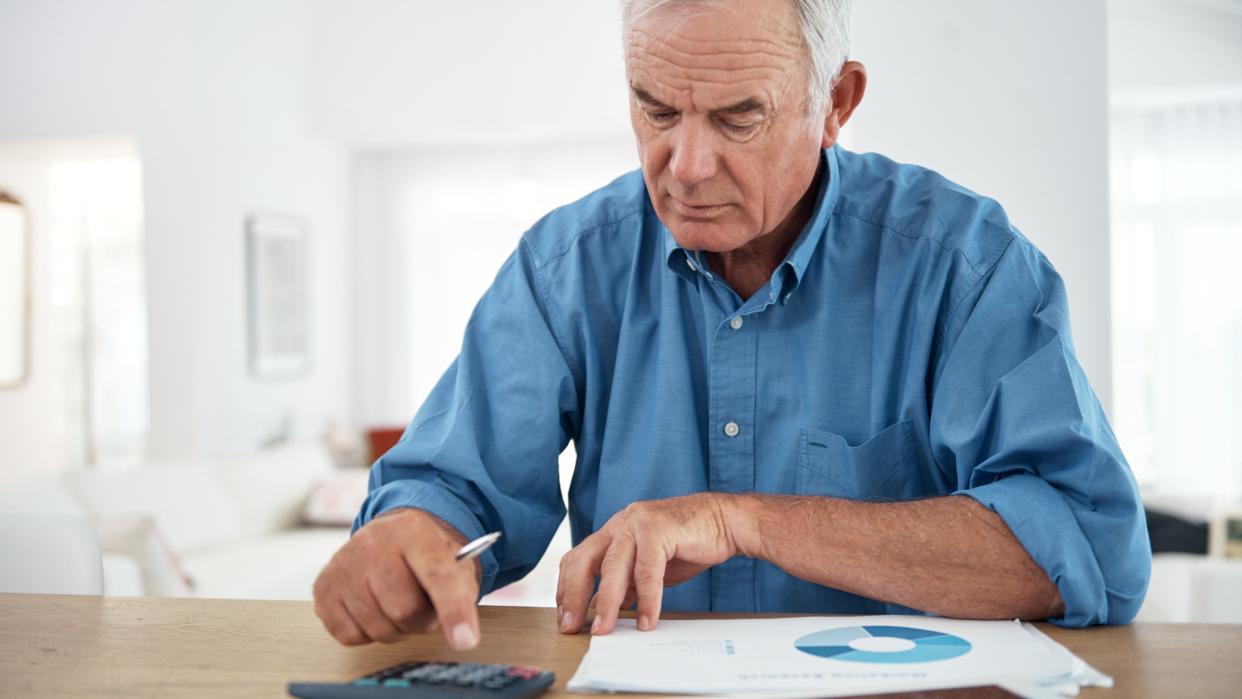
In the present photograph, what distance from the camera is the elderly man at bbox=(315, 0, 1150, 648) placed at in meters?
1.03

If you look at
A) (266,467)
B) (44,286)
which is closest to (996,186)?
(266,467)

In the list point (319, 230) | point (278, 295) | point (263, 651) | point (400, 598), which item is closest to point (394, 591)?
point (400, 598)

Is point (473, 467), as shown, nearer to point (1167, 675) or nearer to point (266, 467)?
point (1167, 675)

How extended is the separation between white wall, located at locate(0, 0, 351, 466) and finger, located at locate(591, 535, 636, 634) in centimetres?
544

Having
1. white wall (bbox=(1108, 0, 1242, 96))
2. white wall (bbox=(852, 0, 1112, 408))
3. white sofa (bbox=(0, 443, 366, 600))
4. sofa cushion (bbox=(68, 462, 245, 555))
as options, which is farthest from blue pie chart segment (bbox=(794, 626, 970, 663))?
white wall (bbox=(1108, 0, 1242, 96))

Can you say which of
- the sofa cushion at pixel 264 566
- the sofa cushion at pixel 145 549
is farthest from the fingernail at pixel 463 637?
the sofa cushion at pixel 264 566

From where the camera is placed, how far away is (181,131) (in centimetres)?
601

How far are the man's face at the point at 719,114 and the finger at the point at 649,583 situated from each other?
0.39 meters

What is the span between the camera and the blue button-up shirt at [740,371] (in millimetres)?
1202

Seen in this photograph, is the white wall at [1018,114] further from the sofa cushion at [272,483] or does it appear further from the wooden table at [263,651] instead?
the sofa cushion at [272,483]

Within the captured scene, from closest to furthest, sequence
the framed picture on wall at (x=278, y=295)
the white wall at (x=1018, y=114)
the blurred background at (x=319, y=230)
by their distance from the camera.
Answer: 1. the white wall at (x=1018, y=114)
2. the blurred background at (x=319, y=230)
3. the framed picture on wall at (x=278, y=295)

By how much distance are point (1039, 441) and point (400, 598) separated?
0.59 m

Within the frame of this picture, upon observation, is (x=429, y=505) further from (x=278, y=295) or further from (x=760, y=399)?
(x=278, y=295)

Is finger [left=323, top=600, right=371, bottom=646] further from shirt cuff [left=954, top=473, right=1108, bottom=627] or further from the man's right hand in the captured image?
shirt cuff [left=954, top=473, right=1108, bottom=627]
